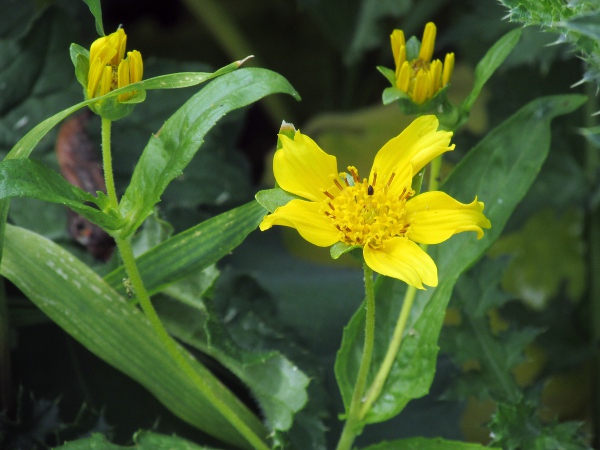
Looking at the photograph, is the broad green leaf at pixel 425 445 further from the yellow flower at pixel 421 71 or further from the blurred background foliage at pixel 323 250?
the yellow flower at pixel 421 71

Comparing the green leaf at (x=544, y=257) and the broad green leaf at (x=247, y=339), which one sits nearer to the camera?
the broad green leaf at (x=247, y=339)

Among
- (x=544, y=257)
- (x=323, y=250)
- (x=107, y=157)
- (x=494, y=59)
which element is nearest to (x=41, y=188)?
(x=107, y=157)

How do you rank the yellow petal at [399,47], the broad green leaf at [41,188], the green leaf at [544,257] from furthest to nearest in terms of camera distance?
the green leaf at [544,257] < the yellow petal at [399,47] < the broad green leaf at [41,188]

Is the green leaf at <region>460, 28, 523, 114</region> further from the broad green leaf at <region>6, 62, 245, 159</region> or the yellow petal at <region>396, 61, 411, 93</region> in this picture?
the broad green leaf at <region>6, 62, 245, 159</region>

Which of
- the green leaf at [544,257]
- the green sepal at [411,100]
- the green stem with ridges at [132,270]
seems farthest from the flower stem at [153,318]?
the green leaf at [544,257]

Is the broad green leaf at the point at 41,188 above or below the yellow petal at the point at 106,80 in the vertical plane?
below

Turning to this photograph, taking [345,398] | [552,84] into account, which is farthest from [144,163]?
[552,84]

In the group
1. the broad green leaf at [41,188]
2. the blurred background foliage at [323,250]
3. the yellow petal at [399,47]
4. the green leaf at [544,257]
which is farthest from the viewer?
the green leaf at [544,257]

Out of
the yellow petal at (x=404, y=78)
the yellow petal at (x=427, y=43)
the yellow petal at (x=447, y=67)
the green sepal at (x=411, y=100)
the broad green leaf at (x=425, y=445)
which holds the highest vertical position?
the yellow petal at (x=427, y=43)
